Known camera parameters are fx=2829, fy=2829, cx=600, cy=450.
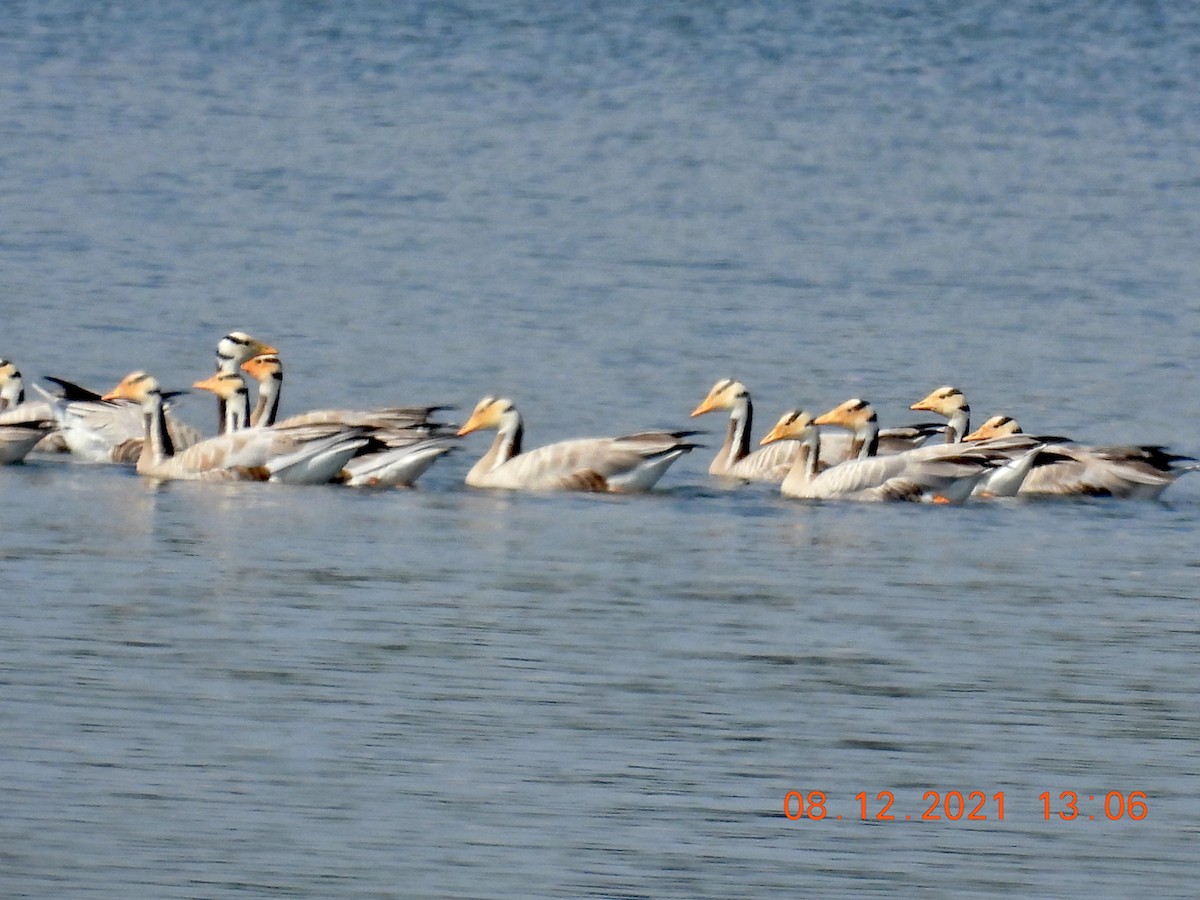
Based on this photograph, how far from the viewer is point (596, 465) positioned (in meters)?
19.1

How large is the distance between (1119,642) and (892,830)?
3.67 meters

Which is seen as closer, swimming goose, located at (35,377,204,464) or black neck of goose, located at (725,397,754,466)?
swimming goose, located at (35,377,204,464)

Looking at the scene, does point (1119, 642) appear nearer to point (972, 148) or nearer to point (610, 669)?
point (610, 669)

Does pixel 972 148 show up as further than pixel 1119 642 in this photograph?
Yes

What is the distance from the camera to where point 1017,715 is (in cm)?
1288

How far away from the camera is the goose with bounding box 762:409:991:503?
19141 mm

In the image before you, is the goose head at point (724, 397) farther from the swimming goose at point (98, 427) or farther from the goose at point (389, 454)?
the swimming goose at point (98, 427)

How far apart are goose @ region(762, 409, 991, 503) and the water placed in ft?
0.91

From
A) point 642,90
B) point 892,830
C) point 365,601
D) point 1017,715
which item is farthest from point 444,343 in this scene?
point 642,90

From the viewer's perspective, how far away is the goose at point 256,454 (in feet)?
62.7

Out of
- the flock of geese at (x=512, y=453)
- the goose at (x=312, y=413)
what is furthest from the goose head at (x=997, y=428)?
the goose at (x=312, y=413)

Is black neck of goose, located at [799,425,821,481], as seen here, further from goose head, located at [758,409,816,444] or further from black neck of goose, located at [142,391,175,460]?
black neck of goose, located at [142,391,175,460]

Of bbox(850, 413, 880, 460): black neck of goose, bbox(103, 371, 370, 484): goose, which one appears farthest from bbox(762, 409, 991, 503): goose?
bbox(103, 371, 370, 484): goose
